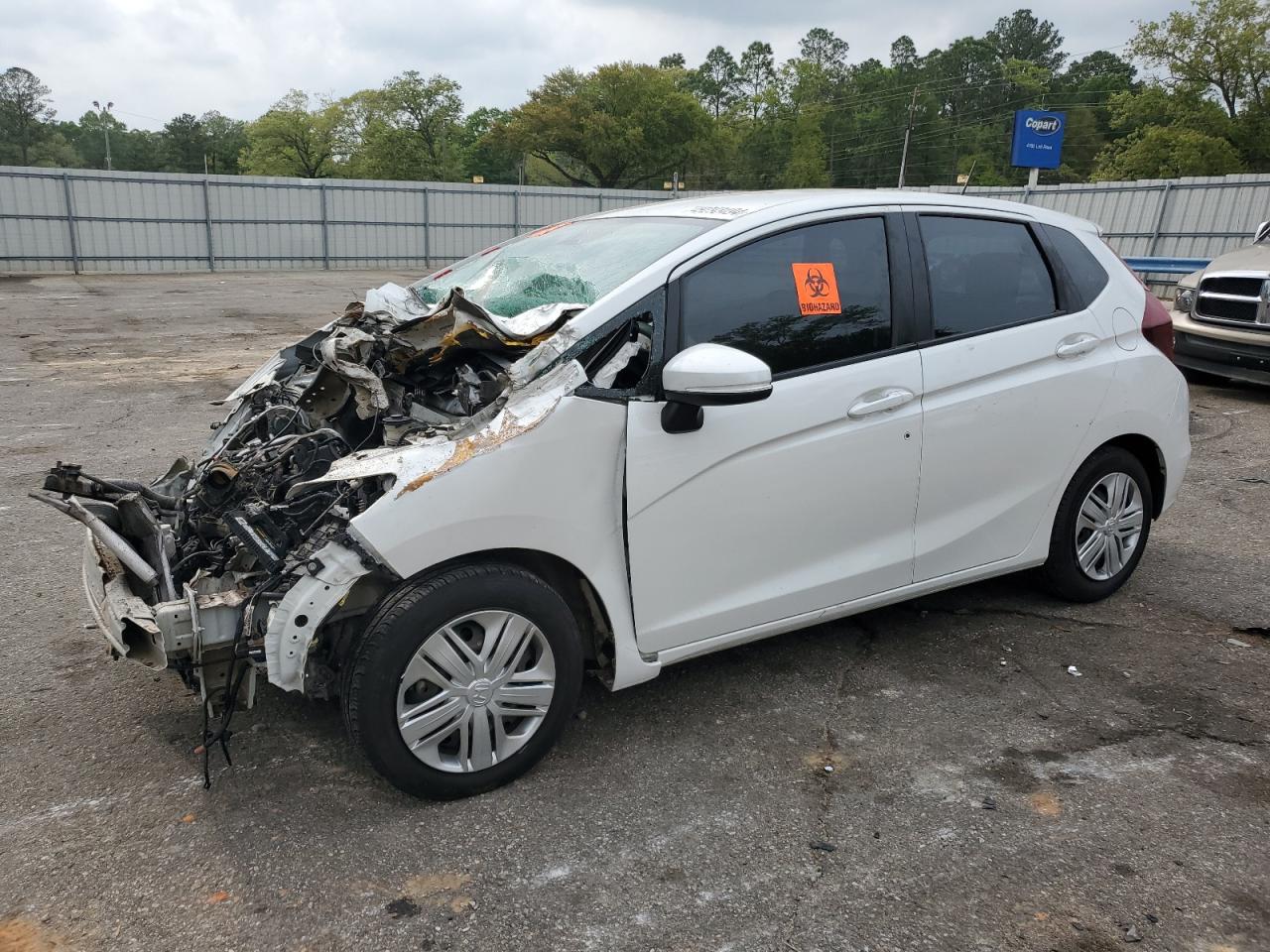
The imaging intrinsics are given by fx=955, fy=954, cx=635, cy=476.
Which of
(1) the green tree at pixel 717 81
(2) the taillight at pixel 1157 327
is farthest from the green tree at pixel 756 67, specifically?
(2) the taillight at pixel 1157 327

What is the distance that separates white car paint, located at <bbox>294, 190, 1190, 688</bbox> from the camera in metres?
2.76

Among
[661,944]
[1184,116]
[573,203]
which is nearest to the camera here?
[661,944]

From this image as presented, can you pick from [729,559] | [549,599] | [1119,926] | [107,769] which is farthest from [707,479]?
[107,769]

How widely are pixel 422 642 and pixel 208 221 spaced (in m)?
24.3

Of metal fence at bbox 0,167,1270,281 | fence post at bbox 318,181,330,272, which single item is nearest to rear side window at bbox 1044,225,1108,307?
metal fence at bbox 0,167,1270,281

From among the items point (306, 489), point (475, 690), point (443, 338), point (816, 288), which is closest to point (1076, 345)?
point (816, 288)

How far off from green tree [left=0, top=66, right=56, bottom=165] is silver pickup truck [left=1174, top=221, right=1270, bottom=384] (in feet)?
295

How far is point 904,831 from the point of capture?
276 centimetres

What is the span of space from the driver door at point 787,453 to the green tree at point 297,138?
72.0 m

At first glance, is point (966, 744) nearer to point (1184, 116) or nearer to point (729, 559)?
point (729, 559)

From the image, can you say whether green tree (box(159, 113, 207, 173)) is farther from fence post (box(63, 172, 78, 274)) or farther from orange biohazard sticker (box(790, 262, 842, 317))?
orange biohazard sticker (box(790, 262, 842, 317))

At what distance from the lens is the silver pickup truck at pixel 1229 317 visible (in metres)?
8.59

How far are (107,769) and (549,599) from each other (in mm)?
1513

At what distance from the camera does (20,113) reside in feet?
259
